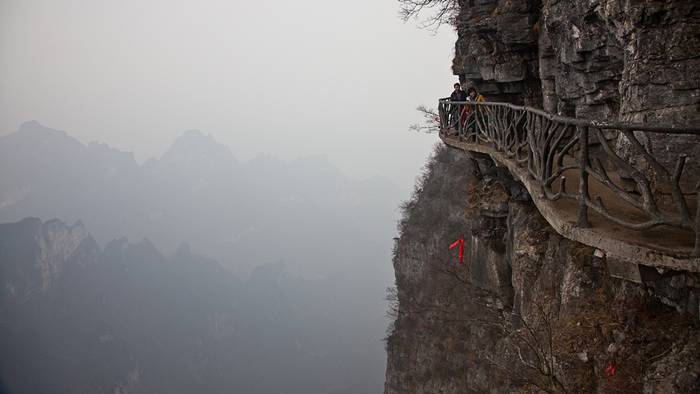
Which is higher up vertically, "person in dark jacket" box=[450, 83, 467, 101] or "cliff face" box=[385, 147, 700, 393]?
"person in dark jacket" box=[450, 83, 467, 101]

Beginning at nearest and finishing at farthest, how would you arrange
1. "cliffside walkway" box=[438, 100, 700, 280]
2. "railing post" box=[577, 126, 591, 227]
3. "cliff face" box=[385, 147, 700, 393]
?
"cliffside walkway" box=[438, 100, 700, 280] < "railing post" box=[577, 126, 591, 227] < "cliff face" box=[385, 147, 700, 393]

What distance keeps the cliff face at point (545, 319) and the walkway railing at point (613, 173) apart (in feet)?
3.62

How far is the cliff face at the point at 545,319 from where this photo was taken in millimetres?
5211

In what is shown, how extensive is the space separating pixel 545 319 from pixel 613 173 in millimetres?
2745

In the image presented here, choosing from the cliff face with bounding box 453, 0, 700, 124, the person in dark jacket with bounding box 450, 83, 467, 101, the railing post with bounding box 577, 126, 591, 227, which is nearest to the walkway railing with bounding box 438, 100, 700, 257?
the railing post with bounding box 577, 126, 591, 227

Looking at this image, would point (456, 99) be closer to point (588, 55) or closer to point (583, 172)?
point (588, 55)

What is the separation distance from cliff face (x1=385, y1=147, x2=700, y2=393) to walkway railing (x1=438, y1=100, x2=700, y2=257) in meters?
1.10

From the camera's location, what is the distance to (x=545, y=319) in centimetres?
658

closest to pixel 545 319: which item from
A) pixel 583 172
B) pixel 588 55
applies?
pixel 583 172

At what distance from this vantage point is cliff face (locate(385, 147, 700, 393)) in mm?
5211

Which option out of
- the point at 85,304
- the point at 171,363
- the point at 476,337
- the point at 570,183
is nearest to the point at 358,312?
the point at 171,363

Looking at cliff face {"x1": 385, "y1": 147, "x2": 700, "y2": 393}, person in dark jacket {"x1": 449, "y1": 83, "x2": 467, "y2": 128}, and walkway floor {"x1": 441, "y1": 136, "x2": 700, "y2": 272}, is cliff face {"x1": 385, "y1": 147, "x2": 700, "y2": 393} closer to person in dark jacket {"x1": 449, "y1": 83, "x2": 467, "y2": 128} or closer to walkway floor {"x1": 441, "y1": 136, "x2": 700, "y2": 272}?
walkway floor {"x1": 441, "y1": 136, "x2": 700, "y2": 272}

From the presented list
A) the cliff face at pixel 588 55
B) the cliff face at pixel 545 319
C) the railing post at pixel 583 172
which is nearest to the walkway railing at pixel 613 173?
the railing post at pixel 583 172

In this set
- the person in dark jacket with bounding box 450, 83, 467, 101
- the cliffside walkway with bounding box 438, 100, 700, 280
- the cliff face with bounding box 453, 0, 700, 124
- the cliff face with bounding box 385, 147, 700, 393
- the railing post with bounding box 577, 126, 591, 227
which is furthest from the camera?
the person in dark jacket with bounding box 450, 83, 467, 101
